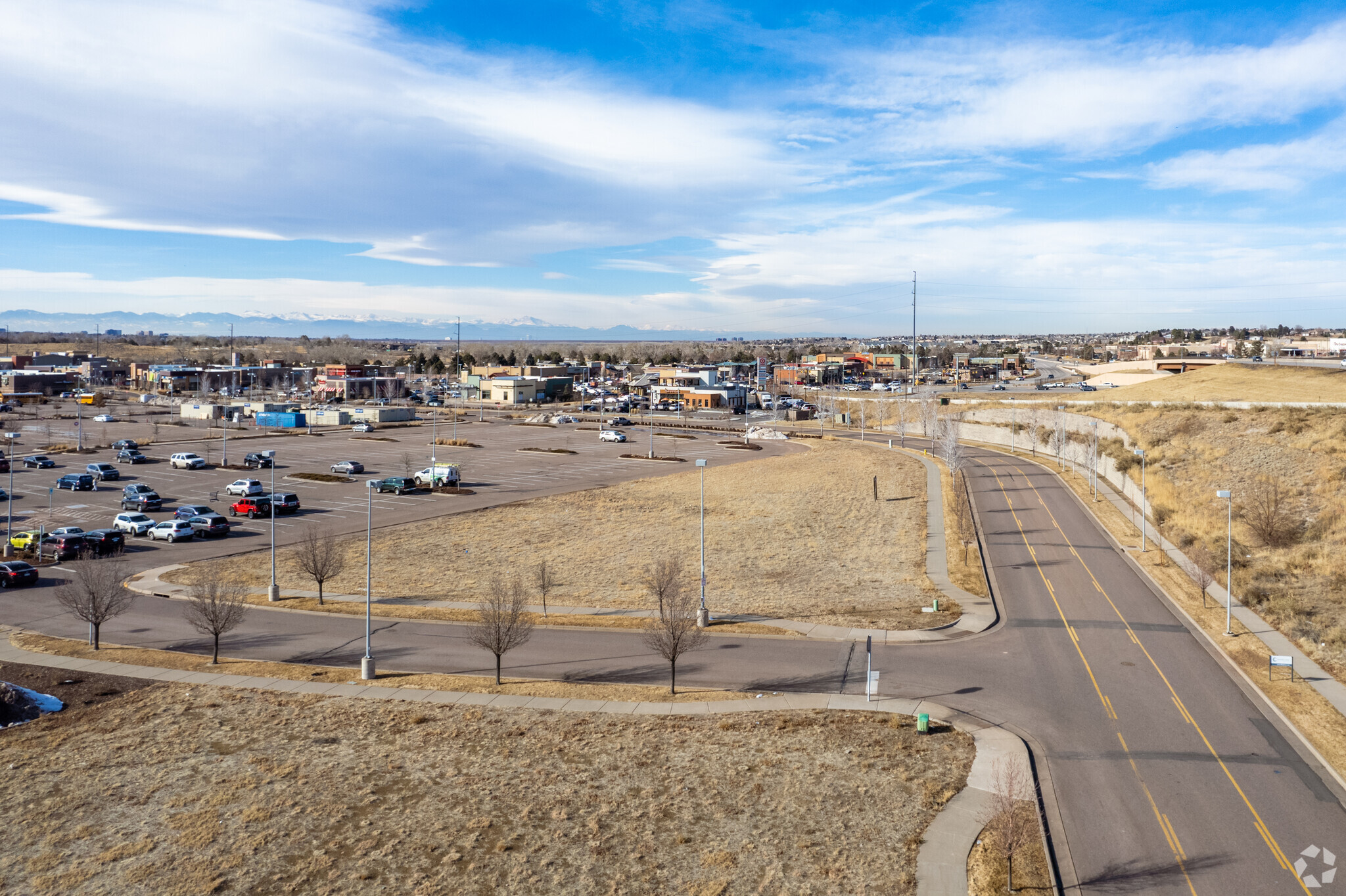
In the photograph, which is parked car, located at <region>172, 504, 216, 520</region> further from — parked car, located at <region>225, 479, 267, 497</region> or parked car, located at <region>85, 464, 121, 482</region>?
parked car, located at <region>85, 464, 121, 482</region>

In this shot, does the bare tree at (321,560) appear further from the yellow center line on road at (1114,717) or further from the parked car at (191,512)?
the yellow center line on road at (1114,717)

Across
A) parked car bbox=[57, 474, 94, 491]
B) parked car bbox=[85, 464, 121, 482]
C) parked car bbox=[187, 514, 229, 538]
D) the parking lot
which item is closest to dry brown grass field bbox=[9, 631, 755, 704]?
the parking lot

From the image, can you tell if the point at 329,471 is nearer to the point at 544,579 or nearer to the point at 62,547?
the point at 62,547

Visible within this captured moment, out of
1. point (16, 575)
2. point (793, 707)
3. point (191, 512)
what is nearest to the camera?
point (793, 707)

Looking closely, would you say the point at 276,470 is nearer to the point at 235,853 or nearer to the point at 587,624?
the point at 587,624

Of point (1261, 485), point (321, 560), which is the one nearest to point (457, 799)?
point (321, 560)

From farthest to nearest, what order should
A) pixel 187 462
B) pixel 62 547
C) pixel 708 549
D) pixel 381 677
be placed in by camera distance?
pixel 187 462, pixel 708 549, pixel 62 547, pixel 381 677

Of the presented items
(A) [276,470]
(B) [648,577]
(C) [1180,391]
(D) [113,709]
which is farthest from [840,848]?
(C) [1180,391]

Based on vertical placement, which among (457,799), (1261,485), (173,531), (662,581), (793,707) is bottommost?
(457,799)
